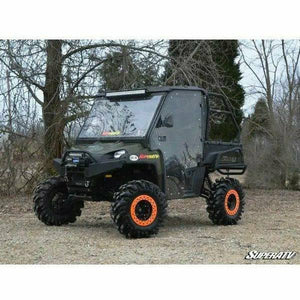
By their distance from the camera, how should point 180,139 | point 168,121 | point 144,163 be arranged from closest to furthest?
1. point 144,163
2. point 168,121
3. point 180,139

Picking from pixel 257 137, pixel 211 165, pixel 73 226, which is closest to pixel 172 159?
pixel 211 165

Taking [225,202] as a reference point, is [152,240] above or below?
below

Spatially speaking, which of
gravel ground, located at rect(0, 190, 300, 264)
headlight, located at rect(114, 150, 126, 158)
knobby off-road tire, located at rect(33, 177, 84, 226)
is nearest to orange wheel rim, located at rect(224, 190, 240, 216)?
gravel ground, located at rect(0, 190, 300, 264)

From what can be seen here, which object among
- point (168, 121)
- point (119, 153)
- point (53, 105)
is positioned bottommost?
point (119, 153)

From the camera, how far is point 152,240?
8.27 metres

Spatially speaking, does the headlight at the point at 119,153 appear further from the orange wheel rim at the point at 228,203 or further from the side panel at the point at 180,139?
the orange wheel rim at the point at 228,203

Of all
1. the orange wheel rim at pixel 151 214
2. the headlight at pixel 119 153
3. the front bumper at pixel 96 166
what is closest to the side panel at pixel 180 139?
the headlight at pixel 119 153

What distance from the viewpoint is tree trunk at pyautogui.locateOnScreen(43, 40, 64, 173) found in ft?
39.0

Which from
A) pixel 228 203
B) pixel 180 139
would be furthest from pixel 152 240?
pixel 228 203

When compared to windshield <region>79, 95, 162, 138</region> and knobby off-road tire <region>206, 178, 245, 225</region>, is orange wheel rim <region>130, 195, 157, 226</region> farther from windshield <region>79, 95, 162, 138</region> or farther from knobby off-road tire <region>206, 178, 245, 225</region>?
knobby off-road tire <region>206, 178, 245, 225</region>

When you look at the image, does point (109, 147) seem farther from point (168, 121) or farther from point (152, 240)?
point (152, 240)

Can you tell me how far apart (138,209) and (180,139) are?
131cm

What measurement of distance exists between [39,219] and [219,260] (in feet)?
10.9

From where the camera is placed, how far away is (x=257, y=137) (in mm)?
13180
